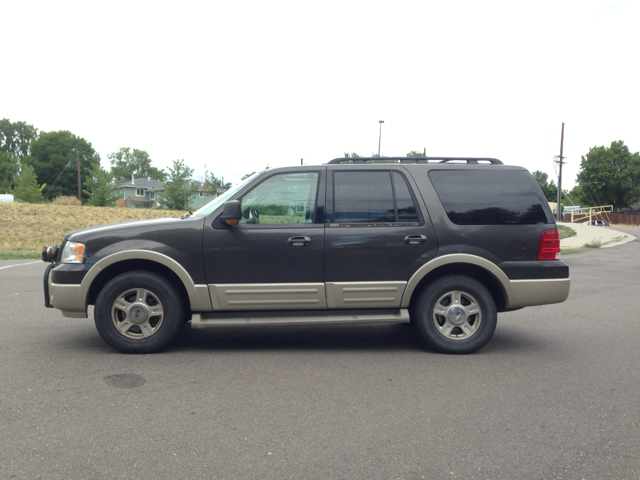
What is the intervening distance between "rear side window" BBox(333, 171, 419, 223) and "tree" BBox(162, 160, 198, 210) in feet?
221

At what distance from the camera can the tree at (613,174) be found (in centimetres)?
7719

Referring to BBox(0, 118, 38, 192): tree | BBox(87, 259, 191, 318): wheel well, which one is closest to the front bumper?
BBox(87, 259, 191, 318): wheel well

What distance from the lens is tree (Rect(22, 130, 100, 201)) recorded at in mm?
94062

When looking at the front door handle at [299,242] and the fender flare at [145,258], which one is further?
the front door handle at [299,242]

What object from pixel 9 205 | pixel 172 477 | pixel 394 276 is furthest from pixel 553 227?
pixel 9 205

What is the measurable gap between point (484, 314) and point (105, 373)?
357cm

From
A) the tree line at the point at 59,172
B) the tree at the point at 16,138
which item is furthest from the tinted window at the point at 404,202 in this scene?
the tree at the point at 16,138

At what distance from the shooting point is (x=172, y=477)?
309 centimetres

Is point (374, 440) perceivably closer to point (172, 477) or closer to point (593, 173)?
point (172, 477)

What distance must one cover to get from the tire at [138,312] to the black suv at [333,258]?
11 millimetres

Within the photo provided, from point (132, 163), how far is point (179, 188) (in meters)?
66.8

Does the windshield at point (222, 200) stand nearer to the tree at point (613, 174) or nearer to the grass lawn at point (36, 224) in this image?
the grass lawn at point (36, 224)

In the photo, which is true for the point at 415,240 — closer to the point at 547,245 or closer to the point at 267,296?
the point at 547,245

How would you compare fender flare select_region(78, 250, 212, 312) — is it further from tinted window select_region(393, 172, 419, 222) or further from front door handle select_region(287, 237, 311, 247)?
tinted window select_region(393, 172, 419, 222)
